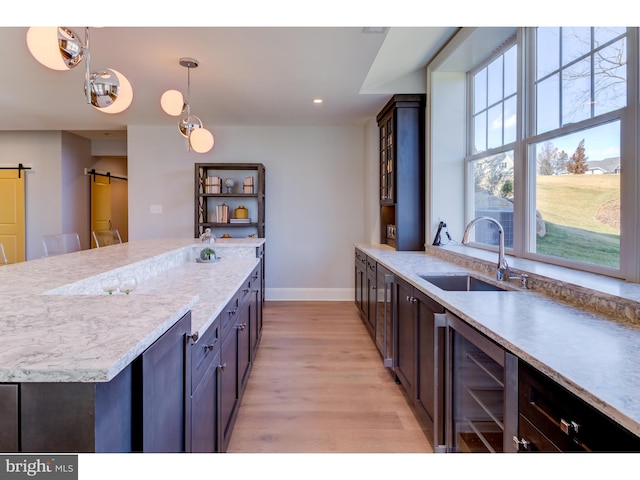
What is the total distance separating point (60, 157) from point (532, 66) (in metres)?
6.66

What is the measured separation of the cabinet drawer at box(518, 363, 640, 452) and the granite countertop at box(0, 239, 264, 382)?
1.00 meters

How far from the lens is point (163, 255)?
253 cm

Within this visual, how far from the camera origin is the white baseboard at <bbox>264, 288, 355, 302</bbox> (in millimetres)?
5477

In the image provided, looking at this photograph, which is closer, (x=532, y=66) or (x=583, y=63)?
(x=583, y=63)

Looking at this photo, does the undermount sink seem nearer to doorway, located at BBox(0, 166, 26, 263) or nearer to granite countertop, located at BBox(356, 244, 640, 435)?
granite countertop, located at BBox(356, 244, 640, 435)

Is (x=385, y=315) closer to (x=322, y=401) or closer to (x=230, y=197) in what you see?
(x=322, y=401)

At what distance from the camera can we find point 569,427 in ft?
2.89

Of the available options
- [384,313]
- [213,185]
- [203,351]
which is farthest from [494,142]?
[213,185]

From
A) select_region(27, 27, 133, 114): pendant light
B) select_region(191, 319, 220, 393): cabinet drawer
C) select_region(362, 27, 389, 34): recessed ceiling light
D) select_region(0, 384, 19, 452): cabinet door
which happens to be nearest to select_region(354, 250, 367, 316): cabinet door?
select_region(362, 27, 389, 34): recessed ceiling light

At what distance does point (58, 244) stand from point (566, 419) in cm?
410

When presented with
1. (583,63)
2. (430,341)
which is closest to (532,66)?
(583,63)

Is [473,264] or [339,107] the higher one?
[339,107]

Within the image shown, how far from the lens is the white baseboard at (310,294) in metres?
5.48
